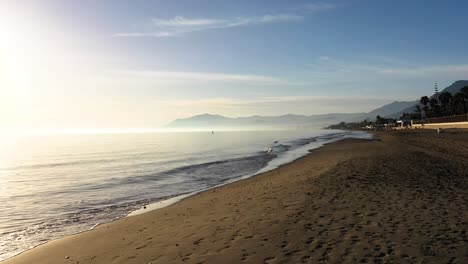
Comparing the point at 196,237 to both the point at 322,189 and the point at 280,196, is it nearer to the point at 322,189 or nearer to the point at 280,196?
the point at 280,196

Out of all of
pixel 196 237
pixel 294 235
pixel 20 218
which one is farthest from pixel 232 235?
pixel 20 218

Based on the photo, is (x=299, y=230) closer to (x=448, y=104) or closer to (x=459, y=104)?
(x=459, y=104)

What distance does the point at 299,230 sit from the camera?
10.3 meters

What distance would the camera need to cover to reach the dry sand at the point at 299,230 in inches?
329

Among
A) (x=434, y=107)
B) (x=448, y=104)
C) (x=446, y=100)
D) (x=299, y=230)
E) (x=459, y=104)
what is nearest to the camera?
(x=299, y=230)

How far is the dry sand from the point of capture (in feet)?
27.5

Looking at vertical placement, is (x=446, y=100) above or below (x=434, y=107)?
above

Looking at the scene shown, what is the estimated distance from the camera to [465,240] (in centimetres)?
854

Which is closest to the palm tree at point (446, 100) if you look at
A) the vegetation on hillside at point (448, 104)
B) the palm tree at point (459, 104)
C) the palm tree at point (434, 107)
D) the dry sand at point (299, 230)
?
the vegetation on hillside at point (448, 104)

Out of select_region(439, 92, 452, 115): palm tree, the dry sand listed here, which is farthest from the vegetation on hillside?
the dry sand

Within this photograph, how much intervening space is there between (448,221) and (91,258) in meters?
9.45

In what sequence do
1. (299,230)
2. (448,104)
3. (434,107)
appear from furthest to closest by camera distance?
1. (434,107)
2. (448,104)
3. (299,230)

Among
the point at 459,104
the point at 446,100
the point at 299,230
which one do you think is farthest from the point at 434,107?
the point at 299,230

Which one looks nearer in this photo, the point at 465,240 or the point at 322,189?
the point at 465,240
